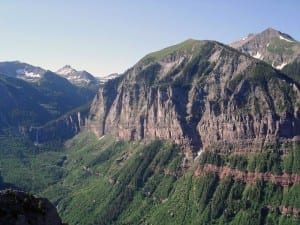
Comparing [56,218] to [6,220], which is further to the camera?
[56,218]

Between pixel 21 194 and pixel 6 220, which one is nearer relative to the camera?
pixel 6 220

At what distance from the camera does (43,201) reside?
108938mm

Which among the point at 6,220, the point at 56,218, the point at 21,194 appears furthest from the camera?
the point at 56,218

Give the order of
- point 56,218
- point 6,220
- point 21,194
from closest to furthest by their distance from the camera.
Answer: point 6,220 → point 21,194 → point 56,218

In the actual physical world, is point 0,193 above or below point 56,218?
above

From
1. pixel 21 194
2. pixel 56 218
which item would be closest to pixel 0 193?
pixel 21 194

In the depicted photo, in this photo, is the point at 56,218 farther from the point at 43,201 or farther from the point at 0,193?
the point at 0,193

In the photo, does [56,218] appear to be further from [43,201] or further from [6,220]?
[6,220]

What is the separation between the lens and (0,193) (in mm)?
101750

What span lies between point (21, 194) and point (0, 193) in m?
5.09

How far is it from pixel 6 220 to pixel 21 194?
823cm

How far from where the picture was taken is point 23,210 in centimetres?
10269

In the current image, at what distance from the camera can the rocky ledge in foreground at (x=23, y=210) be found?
99625mm

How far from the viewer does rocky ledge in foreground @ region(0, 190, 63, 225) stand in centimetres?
9962
